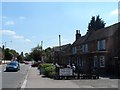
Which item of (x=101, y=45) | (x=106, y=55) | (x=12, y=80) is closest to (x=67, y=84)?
→ (x=12, y=80)

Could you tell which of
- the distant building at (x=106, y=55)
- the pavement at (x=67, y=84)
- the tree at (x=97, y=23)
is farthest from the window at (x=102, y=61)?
the tree at (x=97, y=23)

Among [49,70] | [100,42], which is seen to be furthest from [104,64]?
[49,70]

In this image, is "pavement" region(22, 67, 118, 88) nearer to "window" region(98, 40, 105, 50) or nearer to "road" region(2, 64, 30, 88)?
"road" region(2, 64, 30, 88)

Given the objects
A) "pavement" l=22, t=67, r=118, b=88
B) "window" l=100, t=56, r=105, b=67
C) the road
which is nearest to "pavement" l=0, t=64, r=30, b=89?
the road

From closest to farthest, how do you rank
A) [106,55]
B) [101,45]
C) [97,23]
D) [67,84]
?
[67,84], [106,55], [101,45], [97,23]

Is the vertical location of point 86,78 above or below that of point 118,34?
below

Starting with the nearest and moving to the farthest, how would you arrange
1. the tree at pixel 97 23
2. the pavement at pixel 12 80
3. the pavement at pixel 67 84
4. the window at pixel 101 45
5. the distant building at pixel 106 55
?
1. the pavement at pixel 67 84
2. the pavement at pixel 12 80
3. the distant building at pixel 106 55
4. the window at pixel 101 45
5. the tree at pixel 97 23

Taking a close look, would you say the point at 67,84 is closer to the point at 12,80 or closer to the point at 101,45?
the point at 12,80

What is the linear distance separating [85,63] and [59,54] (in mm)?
30573

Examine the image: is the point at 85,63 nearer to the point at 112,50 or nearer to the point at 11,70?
the point at 112,50

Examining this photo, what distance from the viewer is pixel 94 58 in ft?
144

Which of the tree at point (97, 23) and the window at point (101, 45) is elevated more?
the tree at point (97, 23)

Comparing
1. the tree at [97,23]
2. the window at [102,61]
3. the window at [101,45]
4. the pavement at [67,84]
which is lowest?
the pavement at [67,84]

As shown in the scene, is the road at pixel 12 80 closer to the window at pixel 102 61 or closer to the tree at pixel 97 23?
the window at pixel 102 61
